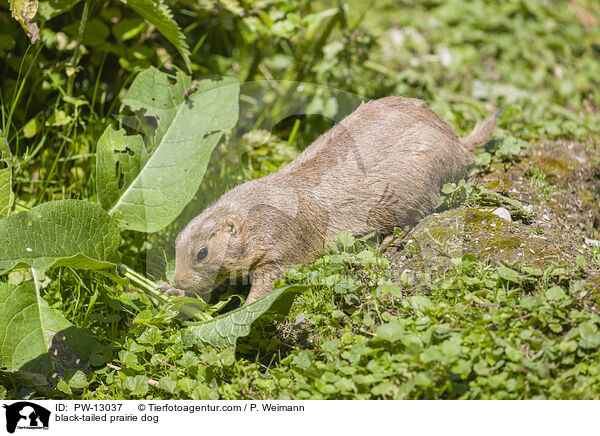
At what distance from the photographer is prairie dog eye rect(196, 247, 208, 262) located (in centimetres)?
355

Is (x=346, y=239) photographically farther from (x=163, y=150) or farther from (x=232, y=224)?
(x=163, y=150)

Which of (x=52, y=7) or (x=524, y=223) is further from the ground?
(x=52, y=7)

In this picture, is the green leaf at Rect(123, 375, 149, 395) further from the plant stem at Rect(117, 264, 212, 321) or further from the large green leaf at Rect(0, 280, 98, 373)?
the plant stem at Rect(117, 264, 212, 321)

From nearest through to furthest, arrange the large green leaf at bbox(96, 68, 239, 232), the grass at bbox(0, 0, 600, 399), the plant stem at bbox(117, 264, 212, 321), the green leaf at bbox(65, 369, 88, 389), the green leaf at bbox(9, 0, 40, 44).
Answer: the grass at bbox(0, 0, 600, 399)
the green leaf at bbox(65, 369, 88, 389)
the green leaf at bbox(9, 0, 40, 44)
the plant stem at bbox(117, 264, 212, 321)
the large green leaf at bbox(96, 68, 239, 232)

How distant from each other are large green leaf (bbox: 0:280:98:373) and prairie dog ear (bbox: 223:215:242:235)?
1019mm

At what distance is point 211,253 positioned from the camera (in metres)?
3.55

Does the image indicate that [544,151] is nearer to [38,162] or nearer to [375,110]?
[375,110]

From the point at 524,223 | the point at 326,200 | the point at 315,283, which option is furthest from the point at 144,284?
the point at 524,223

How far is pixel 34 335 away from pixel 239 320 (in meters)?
1.19

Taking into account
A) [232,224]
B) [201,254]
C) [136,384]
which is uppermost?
[232,224]

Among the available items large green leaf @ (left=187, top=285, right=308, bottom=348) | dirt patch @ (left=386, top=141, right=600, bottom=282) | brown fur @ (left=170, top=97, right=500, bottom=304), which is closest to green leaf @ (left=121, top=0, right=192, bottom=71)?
brown fur @ (left=170, top=97, right=500, bottom=304)

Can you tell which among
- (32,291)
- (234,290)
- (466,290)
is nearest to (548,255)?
(466,290)

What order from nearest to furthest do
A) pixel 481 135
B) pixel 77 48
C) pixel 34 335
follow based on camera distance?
pixel 34 335
pixel 77 48
pixel 481 135

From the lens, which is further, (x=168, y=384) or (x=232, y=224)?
(x=232, y=224)
